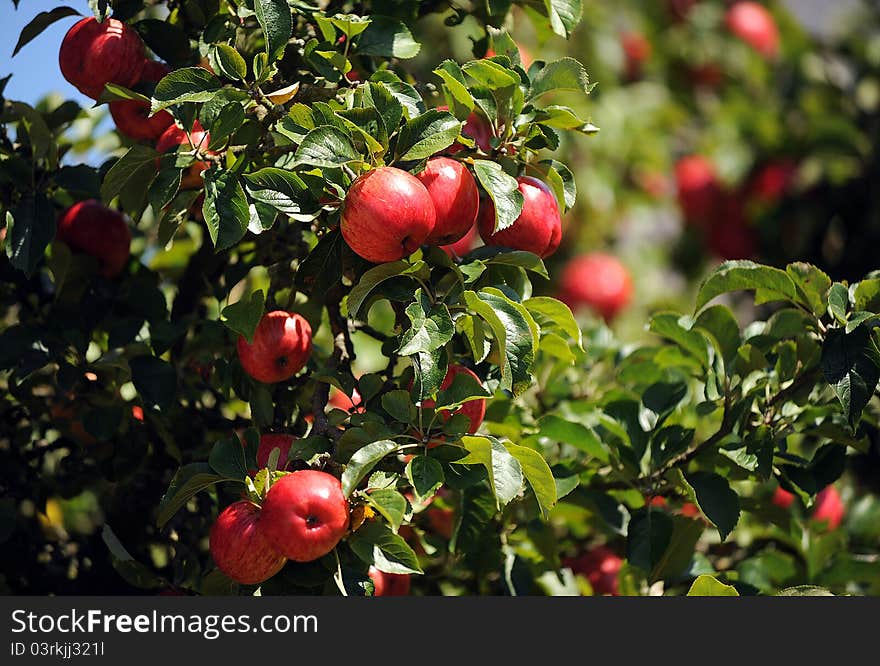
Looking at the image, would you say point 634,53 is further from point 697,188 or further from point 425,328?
point 425,328

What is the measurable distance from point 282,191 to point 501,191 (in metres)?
0.18

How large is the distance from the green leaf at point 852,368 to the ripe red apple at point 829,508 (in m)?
0.47

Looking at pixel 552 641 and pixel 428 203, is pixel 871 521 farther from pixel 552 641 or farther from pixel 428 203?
pixel 428 203

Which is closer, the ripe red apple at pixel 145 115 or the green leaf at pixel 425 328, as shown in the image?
the green leaf at pixel 425 328

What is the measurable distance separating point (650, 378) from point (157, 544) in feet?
1.92

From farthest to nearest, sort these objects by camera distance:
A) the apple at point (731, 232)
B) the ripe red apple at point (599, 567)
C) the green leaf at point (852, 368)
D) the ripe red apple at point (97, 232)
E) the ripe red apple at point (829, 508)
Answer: the apple at point (731, 232) → the ripe red apple at point (829, 508) → the ripe red apple at point (599, 567) → the ripe red apple at point (97, 232) → the green leaf at point (852, 368)

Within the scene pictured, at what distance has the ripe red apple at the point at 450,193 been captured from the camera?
0.85 metres

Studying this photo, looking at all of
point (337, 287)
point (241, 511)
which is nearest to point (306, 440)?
point (241, 511)

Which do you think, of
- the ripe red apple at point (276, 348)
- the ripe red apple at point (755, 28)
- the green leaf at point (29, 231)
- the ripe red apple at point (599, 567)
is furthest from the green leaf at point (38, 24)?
the ripe red apple at point (755, 28)

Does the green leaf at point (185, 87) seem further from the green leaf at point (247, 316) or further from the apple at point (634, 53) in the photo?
the apple at point (634, 53)

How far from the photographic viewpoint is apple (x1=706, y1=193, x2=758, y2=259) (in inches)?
98.2

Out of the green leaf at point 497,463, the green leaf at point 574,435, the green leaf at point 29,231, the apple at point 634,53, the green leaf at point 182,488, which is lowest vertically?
the apple at point 634,53

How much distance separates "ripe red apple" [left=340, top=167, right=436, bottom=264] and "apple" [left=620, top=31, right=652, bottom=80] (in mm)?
2034

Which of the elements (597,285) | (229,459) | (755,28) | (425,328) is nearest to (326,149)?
(425,328)
